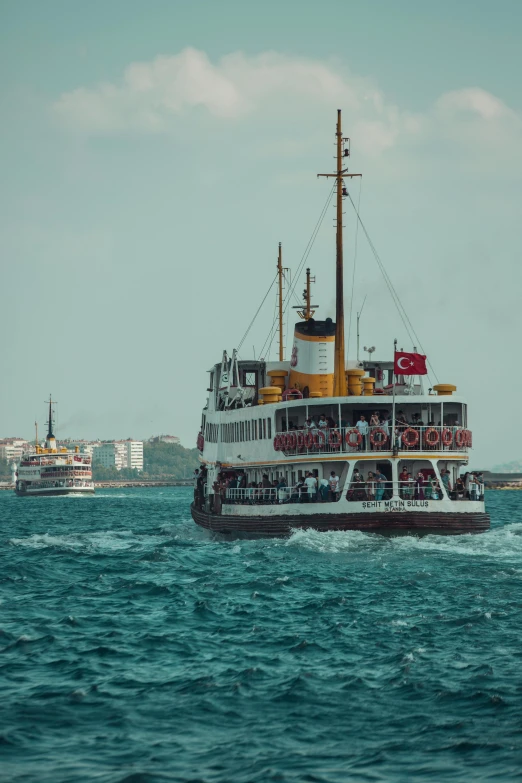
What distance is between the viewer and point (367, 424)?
40594mm

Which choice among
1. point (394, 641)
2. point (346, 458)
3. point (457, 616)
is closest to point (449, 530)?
point (346, 458)

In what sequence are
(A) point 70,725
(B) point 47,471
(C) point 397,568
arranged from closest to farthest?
(A) point 70,725, (C) point 397,568, (B) point 47,471

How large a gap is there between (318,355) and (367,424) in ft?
24.5

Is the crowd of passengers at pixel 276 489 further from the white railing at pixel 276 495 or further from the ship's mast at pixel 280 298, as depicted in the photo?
the ship's mast at pixel 280 298

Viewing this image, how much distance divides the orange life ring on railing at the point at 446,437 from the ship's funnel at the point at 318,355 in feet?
25.9

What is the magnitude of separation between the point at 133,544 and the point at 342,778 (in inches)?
1360

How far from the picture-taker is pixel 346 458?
4003 cm

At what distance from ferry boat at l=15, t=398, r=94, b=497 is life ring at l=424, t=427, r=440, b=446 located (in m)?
124

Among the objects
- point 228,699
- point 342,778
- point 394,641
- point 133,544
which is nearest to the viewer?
Answer: point 342,778

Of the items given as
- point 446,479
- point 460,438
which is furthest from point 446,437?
point 446,479

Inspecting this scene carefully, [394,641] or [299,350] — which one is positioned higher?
[299,350]

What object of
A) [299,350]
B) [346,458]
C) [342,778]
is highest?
[299,350]

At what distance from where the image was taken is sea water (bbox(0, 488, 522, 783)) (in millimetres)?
14258

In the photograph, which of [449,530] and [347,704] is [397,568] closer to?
[449,530]
